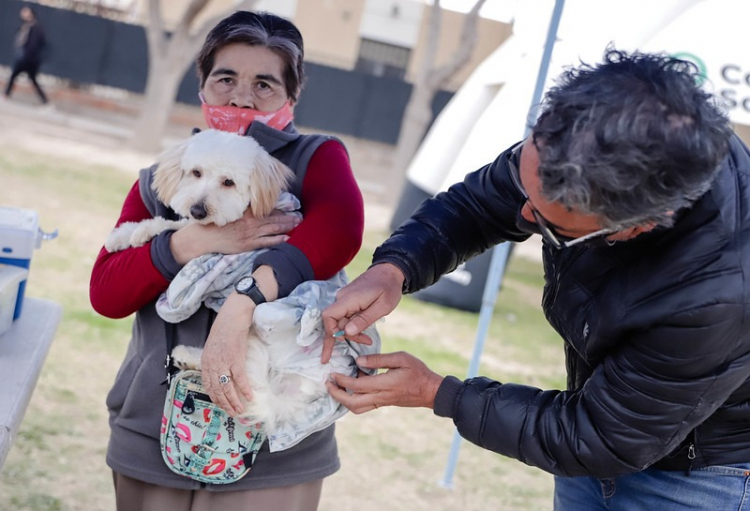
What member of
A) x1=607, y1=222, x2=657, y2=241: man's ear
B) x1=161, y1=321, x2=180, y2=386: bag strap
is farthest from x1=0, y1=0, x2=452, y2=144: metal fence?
x1=607, y1=222, x2=657, y2=241: man's ear

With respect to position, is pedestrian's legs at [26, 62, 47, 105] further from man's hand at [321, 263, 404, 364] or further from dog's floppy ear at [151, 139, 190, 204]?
man's hand at [321, 263, 404, 364]

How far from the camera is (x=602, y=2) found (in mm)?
8078

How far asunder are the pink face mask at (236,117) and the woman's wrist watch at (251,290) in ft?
1.49

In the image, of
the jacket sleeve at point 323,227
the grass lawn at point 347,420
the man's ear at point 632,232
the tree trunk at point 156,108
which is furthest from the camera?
the tree trunk at point 156,108

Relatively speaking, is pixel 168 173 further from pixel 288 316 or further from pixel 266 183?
pixel 288 316

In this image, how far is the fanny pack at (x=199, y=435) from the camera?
2.05 m

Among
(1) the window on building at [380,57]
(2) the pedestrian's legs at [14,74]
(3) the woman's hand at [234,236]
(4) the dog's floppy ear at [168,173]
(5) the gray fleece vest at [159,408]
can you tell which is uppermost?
(1) the window on building at [380,57]

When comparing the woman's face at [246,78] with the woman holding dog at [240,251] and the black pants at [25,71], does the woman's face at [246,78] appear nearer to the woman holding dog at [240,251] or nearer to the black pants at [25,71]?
the woman holding dog at [240,251]

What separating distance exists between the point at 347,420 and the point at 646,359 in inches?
161

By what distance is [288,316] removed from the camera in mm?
1898

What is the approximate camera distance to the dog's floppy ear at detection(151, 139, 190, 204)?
2.13 m

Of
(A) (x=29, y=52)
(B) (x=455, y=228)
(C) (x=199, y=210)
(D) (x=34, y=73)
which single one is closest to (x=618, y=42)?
(B) (x=455, y=228)

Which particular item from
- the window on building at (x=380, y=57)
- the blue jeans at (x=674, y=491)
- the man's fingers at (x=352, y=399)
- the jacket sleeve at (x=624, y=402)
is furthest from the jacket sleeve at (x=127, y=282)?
the window on building at (x=380, y=57)

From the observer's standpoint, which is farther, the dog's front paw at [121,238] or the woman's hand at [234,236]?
the dog's front paw at [121,238]
